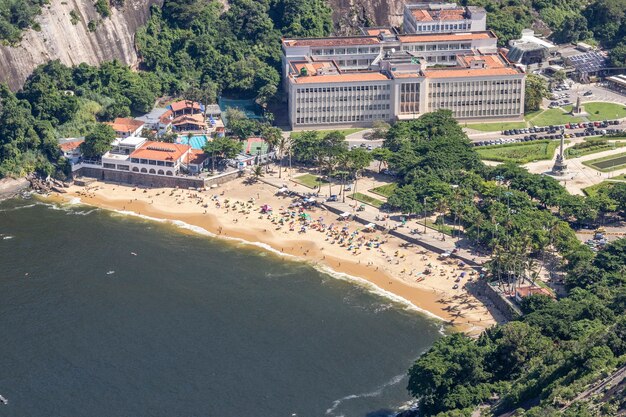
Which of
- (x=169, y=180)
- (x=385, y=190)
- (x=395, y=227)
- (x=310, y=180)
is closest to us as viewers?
(x=395, y=227)

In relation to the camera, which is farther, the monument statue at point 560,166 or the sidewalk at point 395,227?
the monument statue at point 560,166

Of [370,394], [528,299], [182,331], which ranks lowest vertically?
[370,394]

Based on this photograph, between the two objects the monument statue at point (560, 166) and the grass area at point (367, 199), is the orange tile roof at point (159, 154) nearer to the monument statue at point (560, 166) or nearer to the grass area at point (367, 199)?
the grass area at point (367, 199)

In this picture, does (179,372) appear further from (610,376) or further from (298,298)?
(610,376)

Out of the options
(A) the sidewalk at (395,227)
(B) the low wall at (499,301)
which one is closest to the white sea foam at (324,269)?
(B) the low wall at (499,301)

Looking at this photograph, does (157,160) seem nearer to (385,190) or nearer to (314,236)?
(314,236)

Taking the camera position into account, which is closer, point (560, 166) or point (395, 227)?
point (395, 227)

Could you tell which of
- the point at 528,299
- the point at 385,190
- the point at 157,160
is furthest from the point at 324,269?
the point at 157,160
